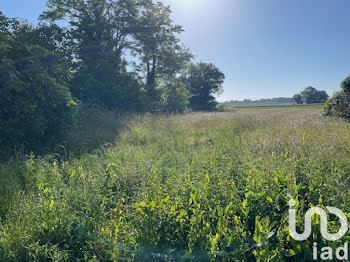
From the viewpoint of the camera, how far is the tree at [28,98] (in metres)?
6.03

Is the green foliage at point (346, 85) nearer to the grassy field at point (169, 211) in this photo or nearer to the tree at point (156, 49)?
the grassy field at point (169, 211)

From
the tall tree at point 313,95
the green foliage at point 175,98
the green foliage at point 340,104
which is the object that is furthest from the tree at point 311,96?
the green foliage at point 340,104

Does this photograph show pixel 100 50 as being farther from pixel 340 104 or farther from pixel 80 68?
pixel 340 104

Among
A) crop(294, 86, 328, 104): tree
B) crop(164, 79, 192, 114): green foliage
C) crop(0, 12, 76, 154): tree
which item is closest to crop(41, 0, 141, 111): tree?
crop(164, 79, 192, 114): green foliage

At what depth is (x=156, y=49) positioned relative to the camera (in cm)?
2072

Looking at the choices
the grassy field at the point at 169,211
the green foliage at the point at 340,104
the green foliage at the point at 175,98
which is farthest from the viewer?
the green foliage at the point at 175,98

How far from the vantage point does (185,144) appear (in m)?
7.15

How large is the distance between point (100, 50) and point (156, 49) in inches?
236

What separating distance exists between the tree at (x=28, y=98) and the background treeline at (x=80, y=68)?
22 mm

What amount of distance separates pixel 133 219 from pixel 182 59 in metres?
21.0

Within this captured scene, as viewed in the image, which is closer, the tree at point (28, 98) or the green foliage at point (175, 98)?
the tree at point (28, 98)

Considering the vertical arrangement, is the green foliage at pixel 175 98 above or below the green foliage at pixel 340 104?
above

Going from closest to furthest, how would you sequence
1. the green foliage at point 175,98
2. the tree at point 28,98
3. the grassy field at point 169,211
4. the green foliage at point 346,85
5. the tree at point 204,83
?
the grassy field at point 169,211, the tree at point 28,98, the green foliage at point 346,85, the green foliage at point 175,98, the tree at point 204,83

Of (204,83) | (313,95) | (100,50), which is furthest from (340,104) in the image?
(313,95)
